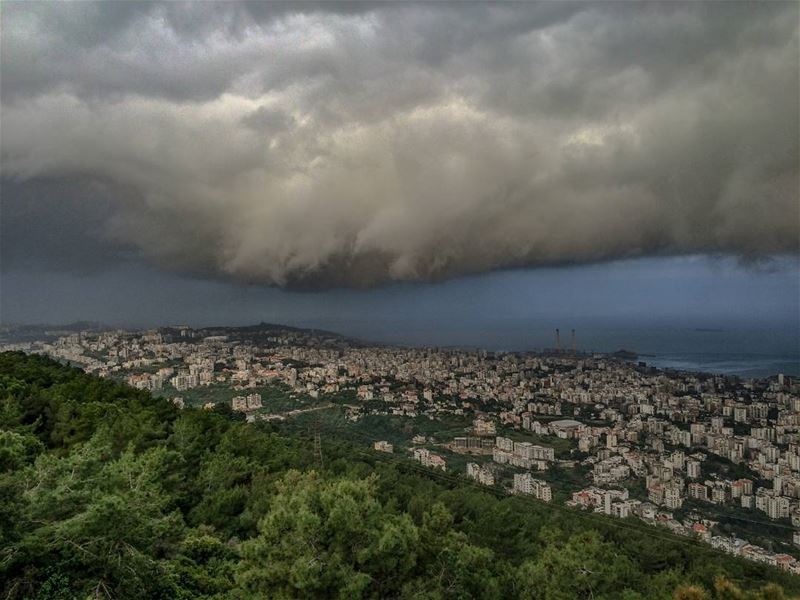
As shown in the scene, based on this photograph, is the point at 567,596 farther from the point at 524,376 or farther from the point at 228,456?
the point at 524,376

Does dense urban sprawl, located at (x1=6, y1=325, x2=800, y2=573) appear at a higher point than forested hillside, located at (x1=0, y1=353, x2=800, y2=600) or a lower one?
lower

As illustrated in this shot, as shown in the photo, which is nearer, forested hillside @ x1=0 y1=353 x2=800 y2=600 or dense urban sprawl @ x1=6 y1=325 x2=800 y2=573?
forested hillside @ x1=0 y1=353 x2=800 y2=600

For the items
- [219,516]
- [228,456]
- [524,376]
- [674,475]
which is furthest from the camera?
[524,376]

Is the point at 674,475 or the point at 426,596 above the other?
the point at 426,596

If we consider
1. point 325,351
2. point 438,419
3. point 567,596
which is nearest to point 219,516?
point 567,596

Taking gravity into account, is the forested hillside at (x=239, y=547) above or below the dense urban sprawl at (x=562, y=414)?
above

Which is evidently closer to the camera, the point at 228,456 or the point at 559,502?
the point at 228,456

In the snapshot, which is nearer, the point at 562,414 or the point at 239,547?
the point at 239,547

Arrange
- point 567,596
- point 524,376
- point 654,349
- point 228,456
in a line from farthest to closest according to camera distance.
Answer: point 654,349
point 524,376
point 228,456
point 567,596

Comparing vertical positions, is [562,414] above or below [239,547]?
below

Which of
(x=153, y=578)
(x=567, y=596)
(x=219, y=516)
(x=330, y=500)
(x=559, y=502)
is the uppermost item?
(x=330, y=500)

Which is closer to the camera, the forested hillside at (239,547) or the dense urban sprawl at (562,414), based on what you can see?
the forested hillside at (239,547)
